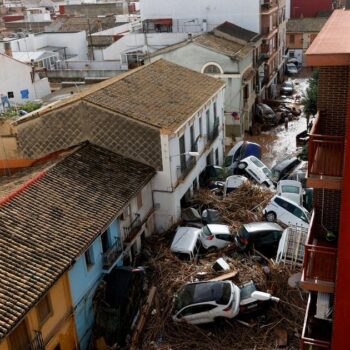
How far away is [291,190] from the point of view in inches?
1192

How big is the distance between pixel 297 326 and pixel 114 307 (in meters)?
7.40

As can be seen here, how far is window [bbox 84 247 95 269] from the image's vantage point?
20.8 metres

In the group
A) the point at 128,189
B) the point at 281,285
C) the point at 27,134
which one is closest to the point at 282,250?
the point at 281,285

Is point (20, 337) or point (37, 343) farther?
point (37, 343)

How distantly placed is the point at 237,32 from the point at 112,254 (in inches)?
1278

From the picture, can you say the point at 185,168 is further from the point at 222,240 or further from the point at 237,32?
the point at 237,32

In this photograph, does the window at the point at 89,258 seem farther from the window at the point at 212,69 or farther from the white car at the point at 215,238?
the window at the point at 212,69

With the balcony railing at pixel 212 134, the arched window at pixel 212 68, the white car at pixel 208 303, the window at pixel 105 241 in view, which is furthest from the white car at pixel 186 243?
the arched window at pixel 212 68

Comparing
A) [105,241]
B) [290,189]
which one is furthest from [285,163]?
[105,241]

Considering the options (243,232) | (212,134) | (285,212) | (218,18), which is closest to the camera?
(243,232)

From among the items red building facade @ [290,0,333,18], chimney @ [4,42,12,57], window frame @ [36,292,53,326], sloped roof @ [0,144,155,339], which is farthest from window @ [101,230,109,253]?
red building facade @ [290,0,333,18]

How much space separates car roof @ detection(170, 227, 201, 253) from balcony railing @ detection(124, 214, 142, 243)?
196 centimetres

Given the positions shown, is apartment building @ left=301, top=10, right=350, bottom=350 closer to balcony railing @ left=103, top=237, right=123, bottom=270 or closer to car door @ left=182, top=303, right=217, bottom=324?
car door @ left=182, top=303, right=217, bottom=324

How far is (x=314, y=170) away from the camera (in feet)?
42.0
